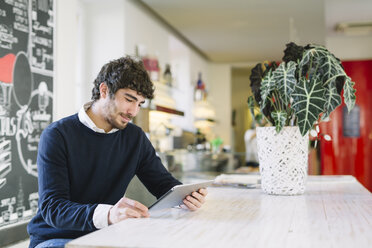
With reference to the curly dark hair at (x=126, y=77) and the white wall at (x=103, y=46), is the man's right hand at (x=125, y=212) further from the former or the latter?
the white wall at (x=103, y=46)

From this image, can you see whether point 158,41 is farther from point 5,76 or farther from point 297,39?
point 5,76

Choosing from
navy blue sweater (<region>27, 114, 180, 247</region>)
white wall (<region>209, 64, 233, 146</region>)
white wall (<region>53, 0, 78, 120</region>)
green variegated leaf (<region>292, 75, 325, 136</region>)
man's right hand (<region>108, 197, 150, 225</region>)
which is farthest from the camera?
white wall (<region>209, 64, 233, 146</region>)

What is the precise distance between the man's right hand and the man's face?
58 centimetres

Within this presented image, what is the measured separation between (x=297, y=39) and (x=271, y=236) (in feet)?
24.1

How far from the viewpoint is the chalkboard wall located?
2.98 metres

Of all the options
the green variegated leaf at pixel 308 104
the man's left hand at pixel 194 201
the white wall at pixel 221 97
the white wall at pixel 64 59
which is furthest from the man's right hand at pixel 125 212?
the white wall at pixel 221 97

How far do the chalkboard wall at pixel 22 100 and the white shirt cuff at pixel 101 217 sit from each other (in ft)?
5.77

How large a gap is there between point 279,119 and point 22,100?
6.35ft

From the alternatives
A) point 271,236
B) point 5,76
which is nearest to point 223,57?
point 5,76

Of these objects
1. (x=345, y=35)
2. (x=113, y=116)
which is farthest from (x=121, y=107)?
(x=345, y=35)

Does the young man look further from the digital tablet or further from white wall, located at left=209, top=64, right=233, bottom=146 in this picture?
white wall, located at left=209, top=64, right=233, bottom=146

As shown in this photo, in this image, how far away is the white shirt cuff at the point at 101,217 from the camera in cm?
142

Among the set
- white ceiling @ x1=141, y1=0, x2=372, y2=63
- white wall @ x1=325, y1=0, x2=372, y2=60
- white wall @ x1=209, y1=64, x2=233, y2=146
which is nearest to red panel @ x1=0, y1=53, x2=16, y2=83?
white ceiling @ x1=141, y1=0, x2=372, y2=63

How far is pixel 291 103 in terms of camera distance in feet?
6.66
